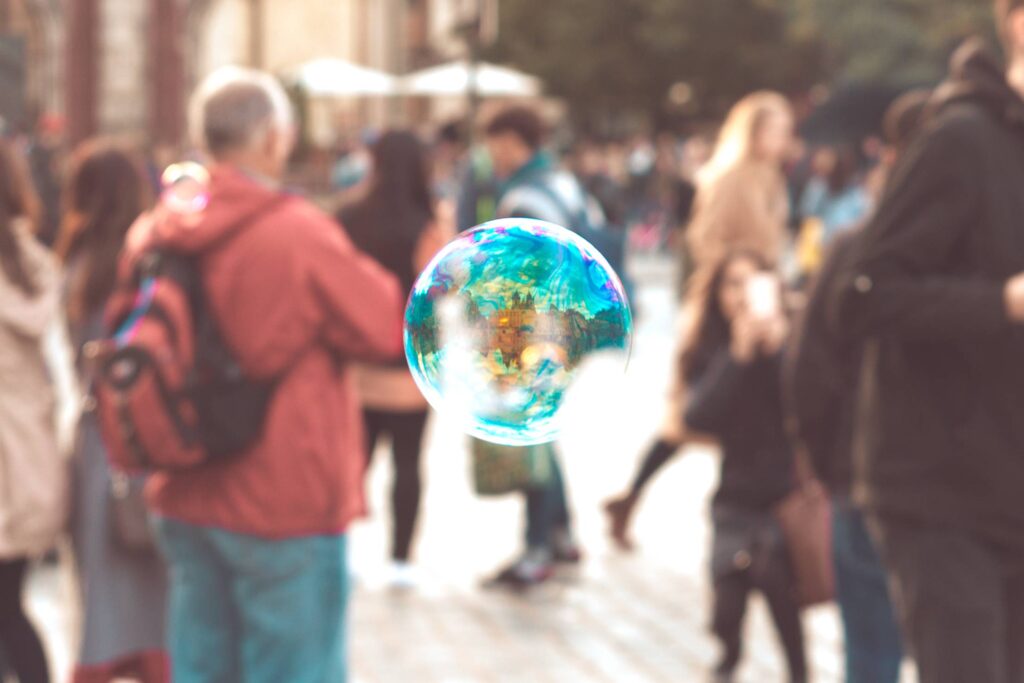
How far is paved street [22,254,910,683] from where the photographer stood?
20.0ft

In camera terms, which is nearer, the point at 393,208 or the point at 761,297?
the point at 761,297

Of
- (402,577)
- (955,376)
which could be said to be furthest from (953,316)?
(402,577)

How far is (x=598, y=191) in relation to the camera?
2520 centimetres

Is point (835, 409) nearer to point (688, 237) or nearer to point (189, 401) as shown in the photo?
point (189, 401)

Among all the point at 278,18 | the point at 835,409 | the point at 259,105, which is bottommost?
the point at 278,18

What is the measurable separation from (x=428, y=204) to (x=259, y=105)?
2.97 meters

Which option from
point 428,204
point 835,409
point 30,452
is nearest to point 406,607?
point 428,204

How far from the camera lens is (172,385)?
13.3 feet

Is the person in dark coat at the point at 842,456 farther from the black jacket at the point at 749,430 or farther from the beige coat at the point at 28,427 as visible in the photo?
the beige coat at the point at 28,427

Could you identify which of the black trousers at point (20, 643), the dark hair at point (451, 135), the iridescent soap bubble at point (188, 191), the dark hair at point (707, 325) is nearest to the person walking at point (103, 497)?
the black trousers at point (20, 643)

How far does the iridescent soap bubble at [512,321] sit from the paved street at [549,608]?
68.0 inches

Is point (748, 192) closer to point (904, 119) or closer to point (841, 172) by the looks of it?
point (904, 119)

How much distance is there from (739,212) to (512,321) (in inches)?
222

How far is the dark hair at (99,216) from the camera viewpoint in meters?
5.17
